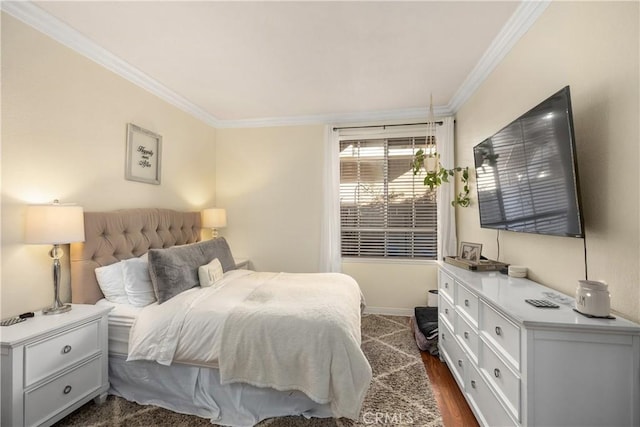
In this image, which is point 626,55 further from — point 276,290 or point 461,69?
point 276,290

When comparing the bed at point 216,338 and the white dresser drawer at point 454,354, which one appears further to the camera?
the white dresser drawer at point 454,354

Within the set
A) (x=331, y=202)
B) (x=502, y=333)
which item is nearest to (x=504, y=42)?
(x=502, y=333)

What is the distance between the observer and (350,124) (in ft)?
12.4

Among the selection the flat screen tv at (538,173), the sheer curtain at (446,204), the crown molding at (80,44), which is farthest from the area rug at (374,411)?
the crown molding at (80,44)

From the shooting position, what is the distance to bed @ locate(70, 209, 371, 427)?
5.47 feet

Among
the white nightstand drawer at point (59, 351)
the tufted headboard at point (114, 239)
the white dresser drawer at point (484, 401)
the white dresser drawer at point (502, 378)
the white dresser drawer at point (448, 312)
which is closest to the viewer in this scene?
the white dresser drawer at point (502, 378)

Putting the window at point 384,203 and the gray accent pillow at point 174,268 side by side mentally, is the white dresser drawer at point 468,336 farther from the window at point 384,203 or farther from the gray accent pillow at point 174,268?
the gray accent pillow at point 174,268

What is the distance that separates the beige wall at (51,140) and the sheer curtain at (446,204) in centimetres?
329

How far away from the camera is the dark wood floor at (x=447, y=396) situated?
5.87 ft

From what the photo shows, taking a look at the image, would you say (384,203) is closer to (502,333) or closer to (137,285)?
(502,333)

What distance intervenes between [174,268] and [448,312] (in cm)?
222

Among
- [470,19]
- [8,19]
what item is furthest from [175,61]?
[470,19]

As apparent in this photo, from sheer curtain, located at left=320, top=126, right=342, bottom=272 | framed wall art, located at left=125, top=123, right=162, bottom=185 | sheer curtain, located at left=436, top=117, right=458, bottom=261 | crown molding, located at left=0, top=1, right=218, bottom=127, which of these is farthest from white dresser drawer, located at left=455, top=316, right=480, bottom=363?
crown molding, located at left=0, top=1, right=218, bottom=127

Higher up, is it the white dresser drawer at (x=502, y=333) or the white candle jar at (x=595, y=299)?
the white candle jar at (x=595, y=299)
